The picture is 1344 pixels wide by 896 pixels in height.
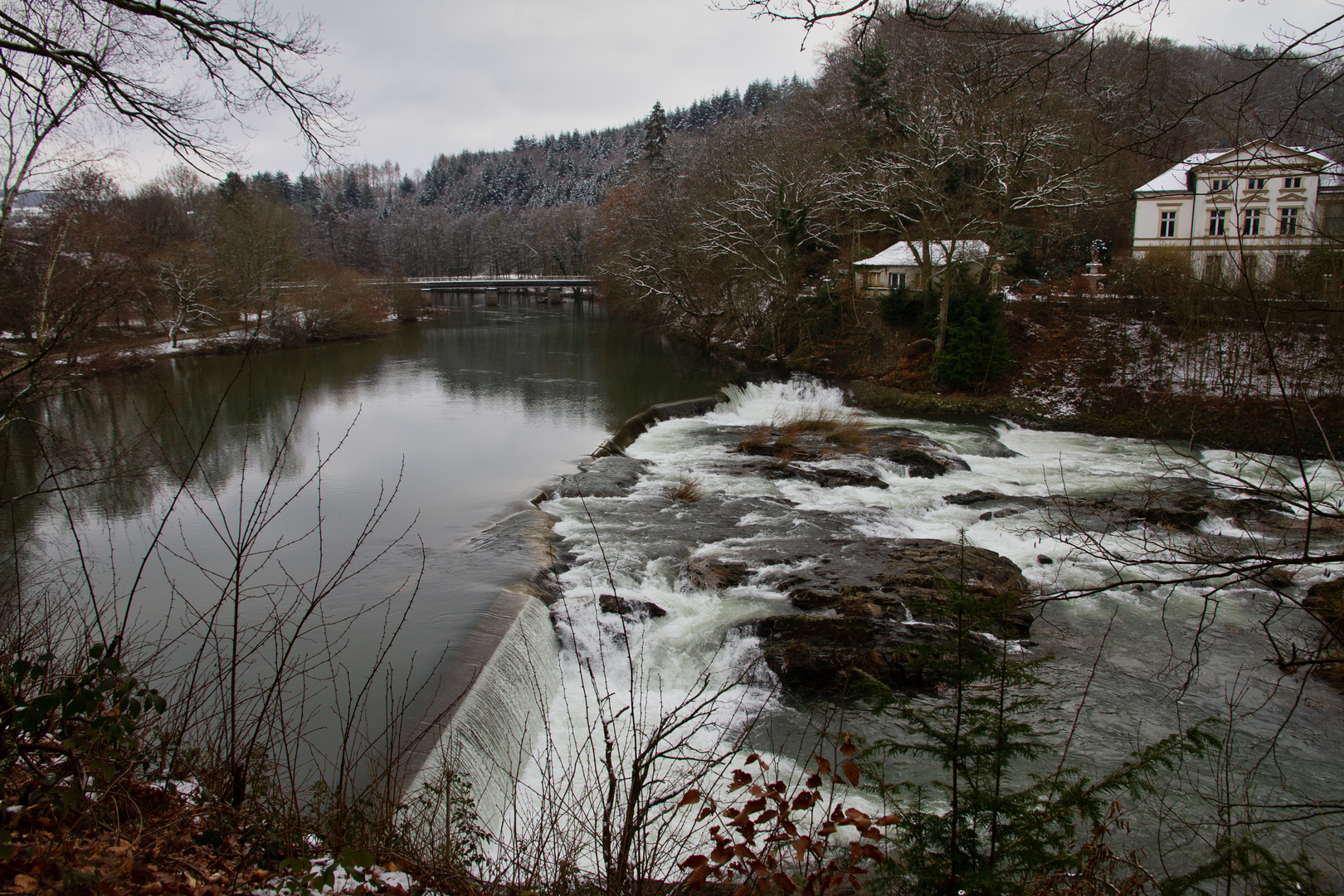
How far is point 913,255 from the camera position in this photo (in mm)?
26469

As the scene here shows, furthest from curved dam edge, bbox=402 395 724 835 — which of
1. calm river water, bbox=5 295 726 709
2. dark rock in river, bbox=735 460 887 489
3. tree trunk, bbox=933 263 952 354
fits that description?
tree trunk, bbox=933 263 952 354

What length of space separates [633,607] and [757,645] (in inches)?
66.8

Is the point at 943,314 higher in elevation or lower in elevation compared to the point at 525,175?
lower

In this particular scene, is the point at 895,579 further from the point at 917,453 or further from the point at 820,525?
the point at 917,453

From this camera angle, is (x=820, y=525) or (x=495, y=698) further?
(x=820, y=525)

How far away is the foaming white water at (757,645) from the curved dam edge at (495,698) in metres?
0.27

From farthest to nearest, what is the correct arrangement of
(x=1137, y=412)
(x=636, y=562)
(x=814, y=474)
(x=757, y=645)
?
(x=1137, y=412)
(x=814, y=474)
(x=636, y=562)
(x=757, y=645)

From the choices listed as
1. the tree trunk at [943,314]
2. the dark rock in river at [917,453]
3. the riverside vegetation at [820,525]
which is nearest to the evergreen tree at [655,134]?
the riverside vegetation at [820,525]

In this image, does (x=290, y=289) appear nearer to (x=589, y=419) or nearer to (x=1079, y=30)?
(x=589, y=419)

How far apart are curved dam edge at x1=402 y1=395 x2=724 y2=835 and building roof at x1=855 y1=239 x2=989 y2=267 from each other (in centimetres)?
1968

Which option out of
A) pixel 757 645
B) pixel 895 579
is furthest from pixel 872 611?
pixel 757 645

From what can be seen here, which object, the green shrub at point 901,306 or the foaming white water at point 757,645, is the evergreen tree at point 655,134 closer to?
the green shrub at point 901,306

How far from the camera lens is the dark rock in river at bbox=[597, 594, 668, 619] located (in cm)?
927

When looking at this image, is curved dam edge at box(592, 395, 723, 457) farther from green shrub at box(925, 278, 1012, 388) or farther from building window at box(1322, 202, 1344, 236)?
building window at box(1322, 202, 1344, 236)
